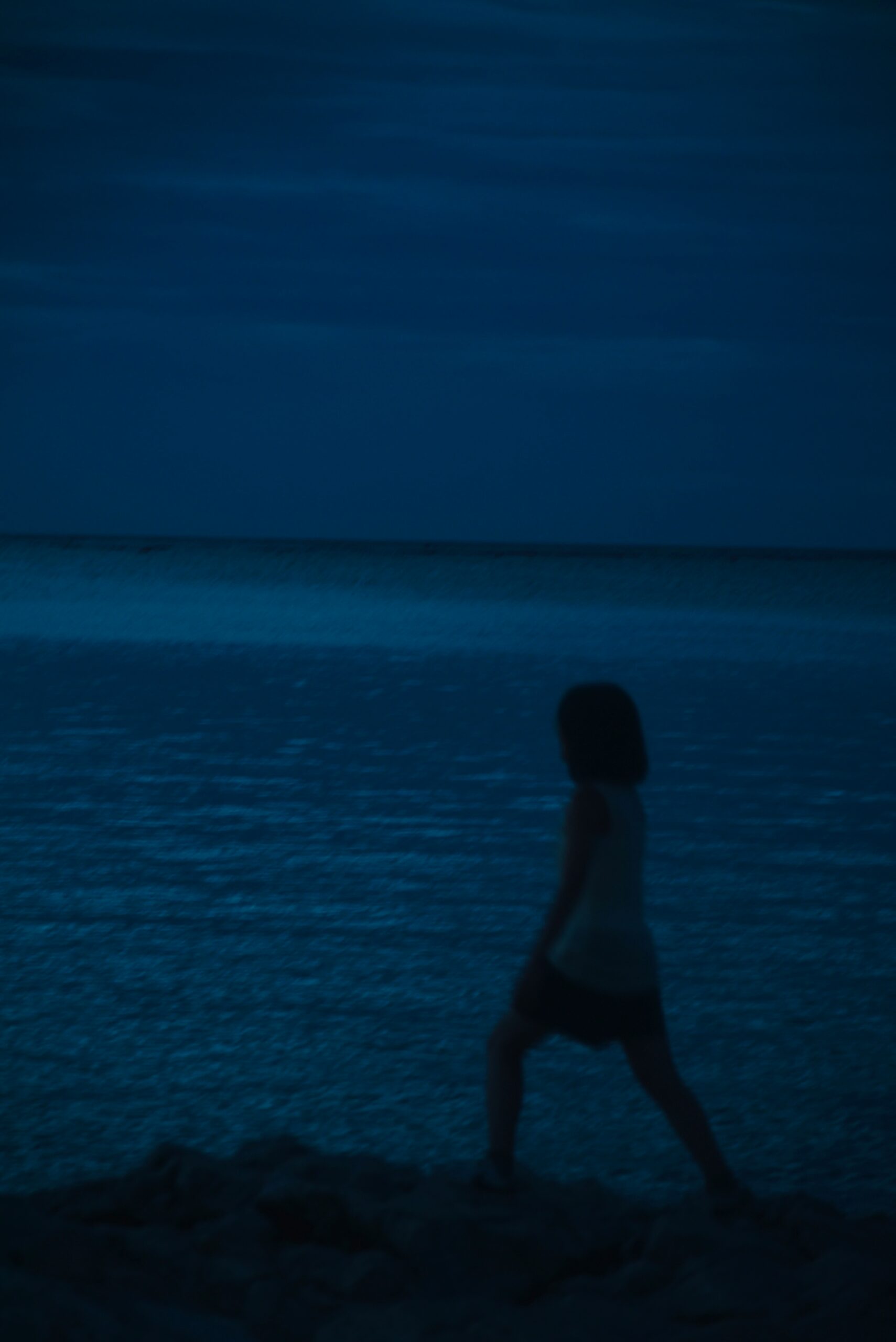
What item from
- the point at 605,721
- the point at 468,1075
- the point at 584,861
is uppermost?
the point at 605,721

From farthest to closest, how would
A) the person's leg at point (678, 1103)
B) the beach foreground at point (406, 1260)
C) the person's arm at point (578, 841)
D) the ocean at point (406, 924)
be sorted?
1. the ocean at point (406, 924)
2. the person's leg at point (678, 1103)
3. the person's arm at point (578, 841)
4. the beach foreground at point (406, 1260)

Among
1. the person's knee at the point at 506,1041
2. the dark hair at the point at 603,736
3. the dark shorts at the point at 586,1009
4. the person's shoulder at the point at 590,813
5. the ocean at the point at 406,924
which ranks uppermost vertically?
the dark hair at the point at 603,736

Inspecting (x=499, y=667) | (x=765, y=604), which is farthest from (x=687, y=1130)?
(x=765, y=604)

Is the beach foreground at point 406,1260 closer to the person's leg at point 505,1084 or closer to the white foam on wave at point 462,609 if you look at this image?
the person's leg at point 505,1084

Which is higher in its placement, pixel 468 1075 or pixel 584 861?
pixel 584 861

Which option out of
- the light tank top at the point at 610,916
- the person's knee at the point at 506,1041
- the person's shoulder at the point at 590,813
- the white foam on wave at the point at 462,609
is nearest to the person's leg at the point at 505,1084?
the person's knee at the point at 506,1041

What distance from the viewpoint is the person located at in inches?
173

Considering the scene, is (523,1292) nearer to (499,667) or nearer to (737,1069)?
(737,1069)

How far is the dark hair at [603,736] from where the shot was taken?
4383 mm

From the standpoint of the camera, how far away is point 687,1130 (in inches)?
179

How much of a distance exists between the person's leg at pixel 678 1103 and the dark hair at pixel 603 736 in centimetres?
75

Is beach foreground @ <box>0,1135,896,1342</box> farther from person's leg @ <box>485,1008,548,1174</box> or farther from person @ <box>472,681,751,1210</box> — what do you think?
person @ <box>472,681,751,1210</box>

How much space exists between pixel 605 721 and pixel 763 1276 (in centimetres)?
145

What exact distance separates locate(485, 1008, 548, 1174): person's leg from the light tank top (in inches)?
10.3
